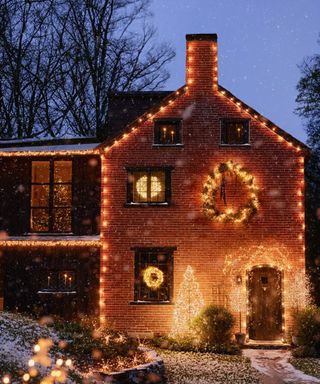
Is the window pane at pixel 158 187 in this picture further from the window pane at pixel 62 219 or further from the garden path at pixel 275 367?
the garden path at pixel 275 367

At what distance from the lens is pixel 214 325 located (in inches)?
833

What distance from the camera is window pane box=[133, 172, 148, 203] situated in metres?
23.3

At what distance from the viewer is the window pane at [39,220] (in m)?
24.7

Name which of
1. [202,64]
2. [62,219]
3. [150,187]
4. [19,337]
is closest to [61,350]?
[19,337]

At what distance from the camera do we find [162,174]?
23250 mm

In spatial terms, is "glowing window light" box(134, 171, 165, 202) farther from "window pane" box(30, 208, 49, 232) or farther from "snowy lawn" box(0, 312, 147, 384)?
"snowy lawn" box(0, 312, 147, 384)

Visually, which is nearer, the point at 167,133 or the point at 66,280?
the point at 167,133

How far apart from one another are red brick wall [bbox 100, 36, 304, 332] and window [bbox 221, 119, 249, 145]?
0.20 meters

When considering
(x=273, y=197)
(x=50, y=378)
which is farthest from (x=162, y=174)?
(x=50, y=378)

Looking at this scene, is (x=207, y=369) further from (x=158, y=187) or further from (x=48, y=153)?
(x=48, y=153)

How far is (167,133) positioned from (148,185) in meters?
1.83

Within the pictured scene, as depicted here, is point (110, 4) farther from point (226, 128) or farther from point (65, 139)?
point (226, 128)

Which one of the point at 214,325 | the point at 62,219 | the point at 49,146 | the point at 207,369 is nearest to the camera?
the point at 207,369

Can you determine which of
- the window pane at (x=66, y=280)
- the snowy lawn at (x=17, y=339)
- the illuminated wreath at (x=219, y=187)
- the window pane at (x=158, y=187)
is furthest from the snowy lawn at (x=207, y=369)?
the window pane at (x=158, y=187)
